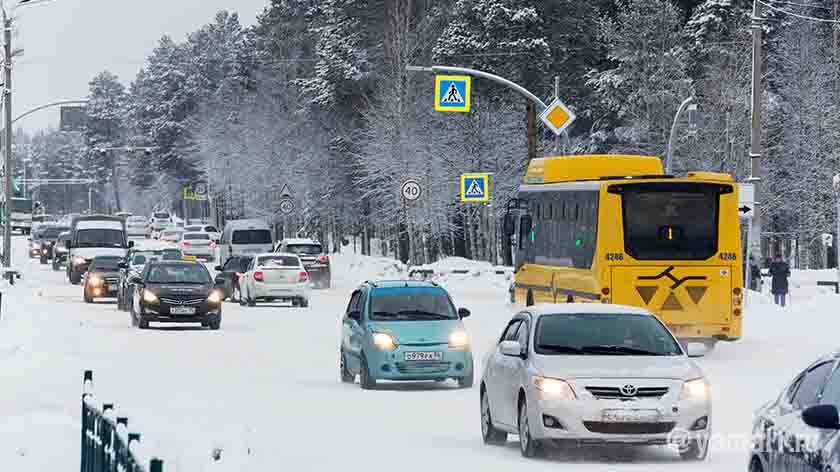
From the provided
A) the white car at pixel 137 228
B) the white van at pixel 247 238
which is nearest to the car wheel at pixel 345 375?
the white van at pixel 247 238

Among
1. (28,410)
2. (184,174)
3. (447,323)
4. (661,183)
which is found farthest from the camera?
(184,174)

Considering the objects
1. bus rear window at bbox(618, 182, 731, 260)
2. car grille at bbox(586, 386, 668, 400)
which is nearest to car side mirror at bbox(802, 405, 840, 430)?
car grille at bbox(586, 386, 668, 400)

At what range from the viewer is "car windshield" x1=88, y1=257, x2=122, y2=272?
53719mm

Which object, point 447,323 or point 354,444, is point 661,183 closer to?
point 447,323

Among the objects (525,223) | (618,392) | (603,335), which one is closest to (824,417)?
(618,392)

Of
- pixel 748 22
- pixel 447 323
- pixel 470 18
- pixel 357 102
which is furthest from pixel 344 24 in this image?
pixel 447 323

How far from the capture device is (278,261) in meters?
48.8

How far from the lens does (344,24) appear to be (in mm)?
94125

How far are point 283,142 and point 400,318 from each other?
85.6 metres

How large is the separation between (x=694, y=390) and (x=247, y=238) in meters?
53.8

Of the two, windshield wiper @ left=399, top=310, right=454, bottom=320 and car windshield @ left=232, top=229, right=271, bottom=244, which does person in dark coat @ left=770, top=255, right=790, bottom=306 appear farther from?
car windshield @ left=232, top=229, right=271, bottom=244

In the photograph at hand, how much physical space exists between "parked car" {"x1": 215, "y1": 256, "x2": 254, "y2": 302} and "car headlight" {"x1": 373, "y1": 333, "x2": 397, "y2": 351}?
28276mm

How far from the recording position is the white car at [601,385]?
15.0 metres

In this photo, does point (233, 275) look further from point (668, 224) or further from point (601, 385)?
point (601, 385)
